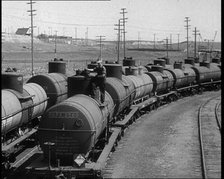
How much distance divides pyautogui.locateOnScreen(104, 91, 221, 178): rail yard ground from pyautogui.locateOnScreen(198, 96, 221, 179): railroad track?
0.27 ft

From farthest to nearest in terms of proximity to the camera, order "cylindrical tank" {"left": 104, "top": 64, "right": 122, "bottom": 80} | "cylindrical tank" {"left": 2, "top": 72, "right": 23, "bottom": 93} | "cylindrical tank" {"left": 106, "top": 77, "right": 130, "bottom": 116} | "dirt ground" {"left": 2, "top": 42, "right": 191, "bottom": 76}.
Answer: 1. "dirt ground" {"left": 2, "top": 42, "right": 191, "bottom": 76}
2. "cylindrical tank" {"left": 104, "top": 64, "right": 122, "bottom": 80}
3. "cylindrical tank" {"left": 106, "top": 77, "right": 130, "bottom": 116}
4. "cylindrical tank" {"left": 2, "top": 72, "right": 23, "bottom": 93}

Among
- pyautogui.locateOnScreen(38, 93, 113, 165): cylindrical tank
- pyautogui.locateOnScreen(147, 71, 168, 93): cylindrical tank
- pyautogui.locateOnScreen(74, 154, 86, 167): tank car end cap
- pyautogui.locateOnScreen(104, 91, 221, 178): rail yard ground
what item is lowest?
pyautogui.locateOnScreen(104, 91, 221, 178): rail yard ground

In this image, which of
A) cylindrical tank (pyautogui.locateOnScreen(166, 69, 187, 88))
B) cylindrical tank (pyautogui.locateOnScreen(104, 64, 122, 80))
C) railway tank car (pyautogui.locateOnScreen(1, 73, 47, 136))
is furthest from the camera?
cylindrical tank (pyautogui.locateOnScreen(166, 69, 187, 88))

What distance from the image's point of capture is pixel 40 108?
18234mm

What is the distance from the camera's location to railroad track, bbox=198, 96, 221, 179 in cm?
1483

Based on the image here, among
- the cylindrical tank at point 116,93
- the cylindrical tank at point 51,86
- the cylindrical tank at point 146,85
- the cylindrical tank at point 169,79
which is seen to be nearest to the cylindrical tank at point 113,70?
the cylindrical tank at point 116,93

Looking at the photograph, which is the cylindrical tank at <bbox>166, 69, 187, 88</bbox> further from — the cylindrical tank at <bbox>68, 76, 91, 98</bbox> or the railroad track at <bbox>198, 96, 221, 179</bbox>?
the cylindrical tank at <bbox>68, 76, 91, 98</bbox>

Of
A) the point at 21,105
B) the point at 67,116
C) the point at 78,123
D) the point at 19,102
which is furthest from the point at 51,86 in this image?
the point at 78,123

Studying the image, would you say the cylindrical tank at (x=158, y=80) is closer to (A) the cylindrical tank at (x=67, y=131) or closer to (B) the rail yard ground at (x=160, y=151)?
(B) the rail yard ground at (x=160, y=151)

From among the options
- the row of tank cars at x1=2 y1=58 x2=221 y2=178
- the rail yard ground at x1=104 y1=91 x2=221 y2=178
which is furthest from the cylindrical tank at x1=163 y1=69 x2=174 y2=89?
the row of tank cars at x1=2 y1=58 x2=221 y2=178

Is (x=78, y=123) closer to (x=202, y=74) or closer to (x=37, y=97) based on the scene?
(x=37, y=97)

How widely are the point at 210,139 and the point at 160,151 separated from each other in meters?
4.12

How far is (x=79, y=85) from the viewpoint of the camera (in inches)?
559

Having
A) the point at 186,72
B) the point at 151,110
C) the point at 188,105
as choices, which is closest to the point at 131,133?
the point at 151,110
